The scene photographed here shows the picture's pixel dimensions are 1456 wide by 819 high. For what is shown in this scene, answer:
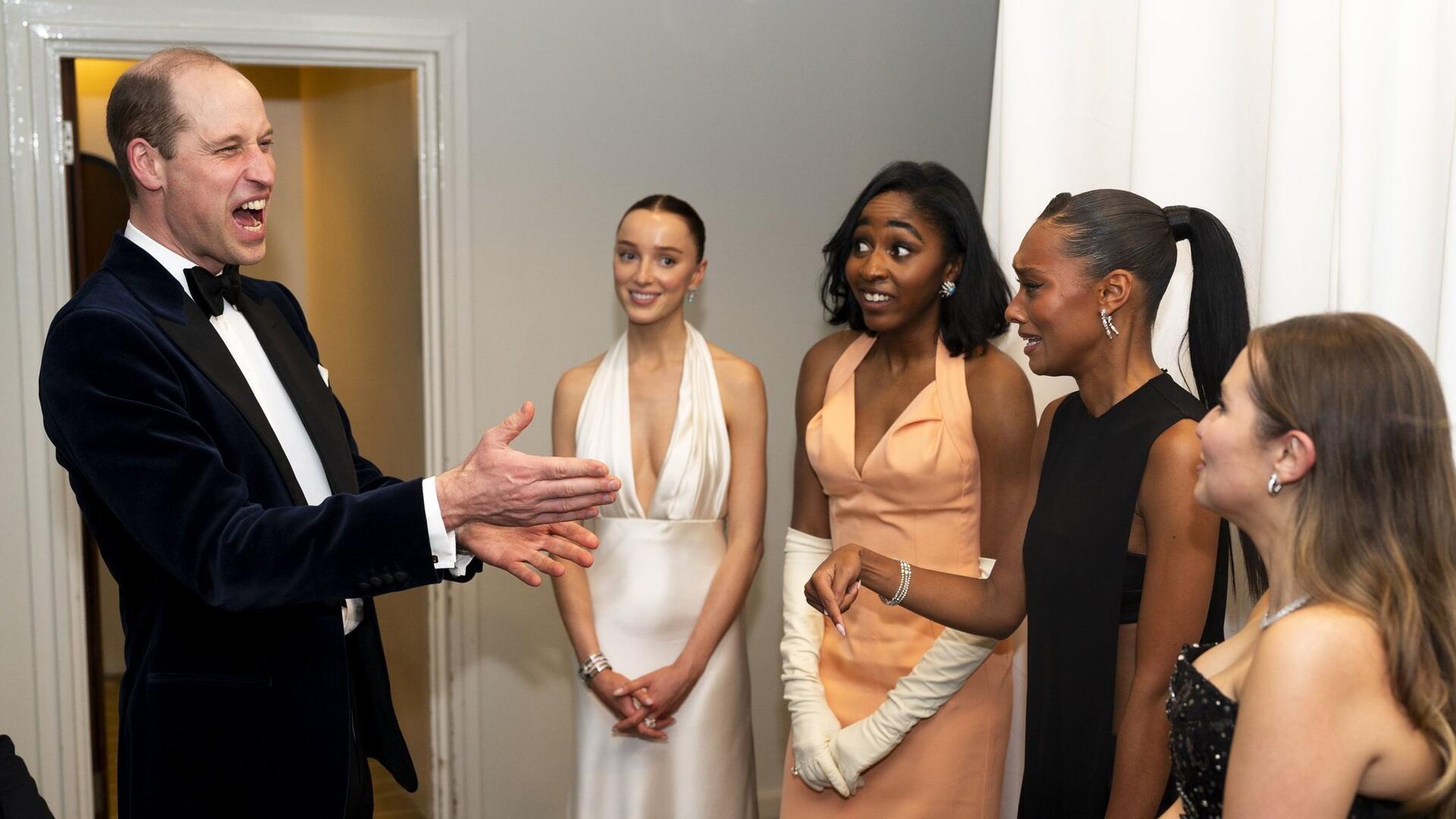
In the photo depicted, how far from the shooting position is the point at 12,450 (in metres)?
3.65

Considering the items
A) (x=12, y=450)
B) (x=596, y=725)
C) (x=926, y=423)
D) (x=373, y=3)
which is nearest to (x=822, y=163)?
(x=373, y=3)

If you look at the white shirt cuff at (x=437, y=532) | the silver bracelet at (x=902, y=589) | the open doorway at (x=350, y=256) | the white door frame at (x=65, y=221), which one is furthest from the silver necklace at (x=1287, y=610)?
the open doorway at (x=350, y=256)

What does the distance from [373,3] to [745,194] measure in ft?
4.26

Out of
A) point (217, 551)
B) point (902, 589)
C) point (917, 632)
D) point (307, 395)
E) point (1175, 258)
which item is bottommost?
point (917, 632)

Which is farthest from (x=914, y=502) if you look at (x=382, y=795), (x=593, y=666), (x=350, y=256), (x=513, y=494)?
(x=350, y=256)

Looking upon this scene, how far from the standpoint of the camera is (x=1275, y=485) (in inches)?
58.4

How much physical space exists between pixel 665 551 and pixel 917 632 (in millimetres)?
717

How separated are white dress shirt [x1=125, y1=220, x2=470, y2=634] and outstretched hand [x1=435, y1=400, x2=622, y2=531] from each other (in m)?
0.40

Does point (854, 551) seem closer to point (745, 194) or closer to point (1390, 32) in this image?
point (1390, 32)

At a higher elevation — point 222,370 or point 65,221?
point 65,221

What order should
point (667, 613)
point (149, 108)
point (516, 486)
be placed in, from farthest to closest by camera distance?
point (667, 613)
point (149, 108)
point (516, 486)

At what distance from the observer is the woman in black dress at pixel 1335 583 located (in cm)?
134

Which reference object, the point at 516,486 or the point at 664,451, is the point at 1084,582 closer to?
the point at 516,486

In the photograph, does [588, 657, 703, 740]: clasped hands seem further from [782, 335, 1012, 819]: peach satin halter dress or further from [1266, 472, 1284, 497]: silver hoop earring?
[1266, 472, 1284, 497]: silver hoop earring
